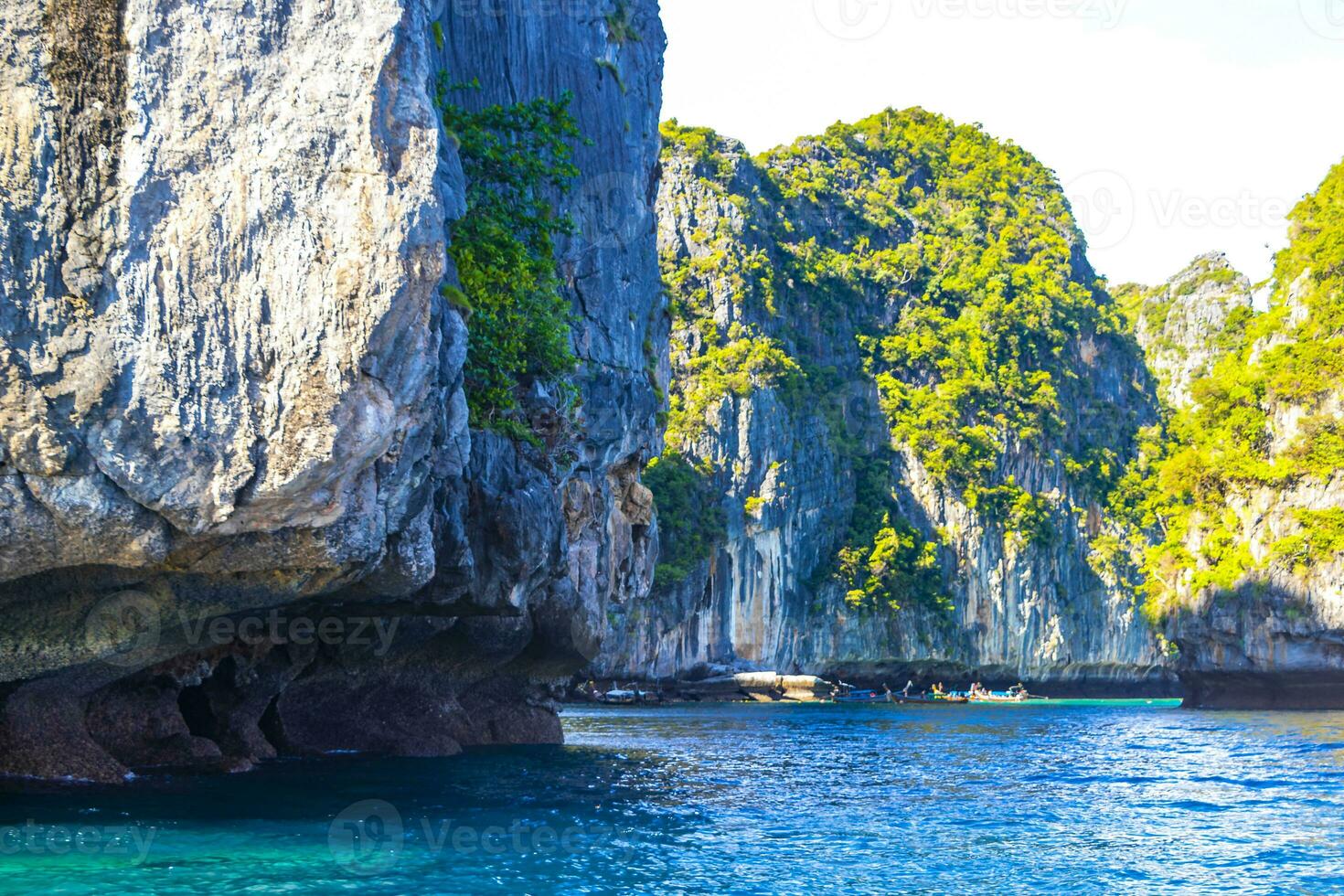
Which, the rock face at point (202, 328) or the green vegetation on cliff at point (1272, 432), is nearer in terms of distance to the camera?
the rock face at point (202, 328)

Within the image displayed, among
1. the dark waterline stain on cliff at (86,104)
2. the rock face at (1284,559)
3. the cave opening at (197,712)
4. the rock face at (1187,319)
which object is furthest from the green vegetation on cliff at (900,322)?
the dark waterline stain on cliff at (86,104)

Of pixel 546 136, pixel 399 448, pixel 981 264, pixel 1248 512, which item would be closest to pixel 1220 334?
pixel 981 264

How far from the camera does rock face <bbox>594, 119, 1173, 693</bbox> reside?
240 feet

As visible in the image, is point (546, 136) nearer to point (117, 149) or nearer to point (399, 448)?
point (399, 448)

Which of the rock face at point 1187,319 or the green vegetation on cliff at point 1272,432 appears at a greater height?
the rock face at point 1187,319

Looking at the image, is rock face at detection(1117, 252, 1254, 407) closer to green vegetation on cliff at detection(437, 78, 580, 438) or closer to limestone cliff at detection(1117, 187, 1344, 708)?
limestone cliff at detection(1117, 187, 1344, 708)

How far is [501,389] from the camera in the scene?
74.9 ft

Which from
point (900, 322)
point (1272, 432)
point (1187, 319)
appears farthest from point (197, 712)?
point (1187, 319)

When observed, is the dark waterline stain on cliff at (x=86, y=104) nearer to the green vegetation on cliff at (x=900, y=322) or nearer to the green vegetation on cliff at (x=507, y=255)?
the green vegetation on cliff at (x=507, y=255)

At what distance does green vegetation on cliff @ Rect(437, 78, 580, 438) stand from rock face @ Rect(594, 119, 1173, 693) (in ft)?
139

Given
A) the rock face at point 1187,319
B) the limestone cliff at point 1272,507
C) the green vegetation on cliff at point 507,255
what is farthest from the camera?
the rock face at point 1187,319

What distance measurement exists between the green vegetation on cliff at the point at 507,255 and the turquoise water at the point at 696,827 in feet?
23.6

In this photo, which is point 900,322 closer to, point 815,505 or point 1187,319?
point 815,505

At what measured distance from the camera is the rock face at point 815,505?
73250mm
